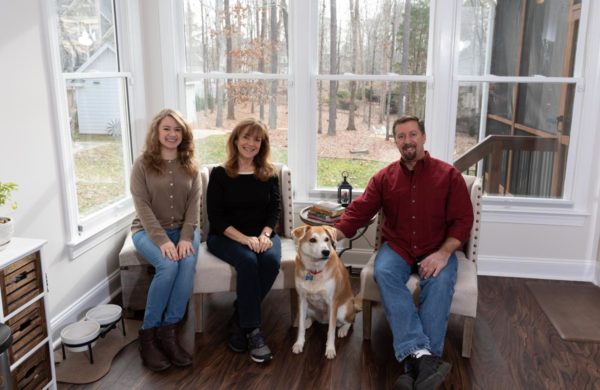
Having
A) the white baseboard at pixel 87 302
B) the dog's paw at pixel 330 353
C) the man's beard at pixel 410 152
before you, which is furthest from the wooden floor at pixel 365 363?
the man's beard at pixel 410 152

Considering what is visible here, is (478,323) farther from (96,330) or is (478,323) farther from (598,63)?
(96,330)

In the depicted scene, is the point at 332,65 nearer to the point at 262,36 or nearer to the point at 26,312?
the point at 262,36

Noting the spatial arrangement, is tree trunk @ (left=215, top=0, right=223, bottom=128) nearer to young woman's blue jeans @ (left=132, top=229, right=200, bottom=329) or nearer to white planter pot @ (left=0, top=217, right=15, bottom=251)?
young woman's blue jeans @ (left=132, top=229, right=200, bottom=329)

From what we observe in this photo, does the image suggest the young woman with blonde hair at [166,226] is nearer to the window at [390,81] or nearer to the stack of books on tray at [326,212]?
the stack of books on tray at [326,212]

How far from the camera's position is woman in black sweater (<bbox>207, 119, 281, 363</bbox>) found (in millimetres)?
2639

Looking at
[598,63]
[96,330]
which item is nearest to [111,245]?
[96,330]

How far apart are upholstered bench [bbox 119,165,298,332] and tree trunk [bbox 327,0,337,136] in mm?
670

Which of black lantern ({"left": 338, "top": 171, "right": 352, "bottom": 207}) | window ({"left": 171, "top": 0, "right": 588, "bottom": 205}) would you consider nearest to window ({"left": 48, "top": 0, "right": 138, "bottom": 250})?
window ({"left": 171, "top": 0, "right": 588, "bottom": 205})

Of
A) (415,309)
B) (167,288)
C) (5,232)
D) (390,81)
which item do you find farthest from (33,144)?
(390,81)

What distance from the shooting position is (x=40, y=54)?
2.50m

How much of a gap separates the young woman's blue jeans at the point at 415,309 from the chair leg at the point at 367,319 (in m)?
0.21

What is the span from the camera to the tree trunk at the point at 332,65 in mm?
3545

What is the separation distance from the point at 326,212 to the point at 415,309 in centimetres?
94

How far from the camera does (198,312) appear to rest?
2824 millimetres
